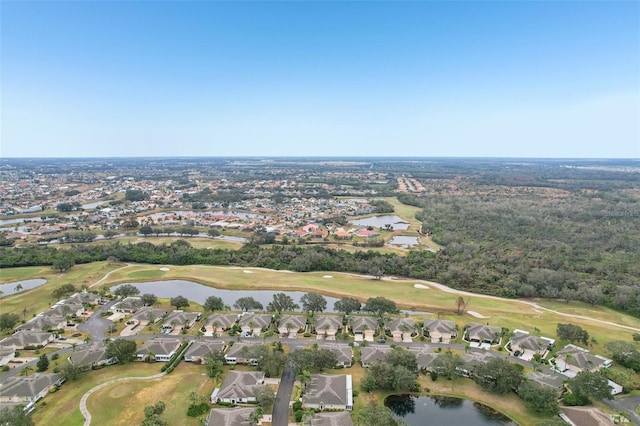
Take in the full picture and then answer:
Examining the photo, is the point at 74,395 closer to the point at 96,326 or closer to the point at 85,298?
the point at 96,326

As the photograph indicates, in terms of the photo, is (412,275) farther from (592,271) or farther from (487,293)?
(592,271)

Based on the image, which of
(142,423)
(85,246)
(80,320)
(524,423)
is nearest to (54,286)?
(80,320)

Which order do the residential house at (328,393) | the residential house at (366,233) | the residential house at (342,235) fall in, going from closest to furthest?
the residential house at (328,393), the residential house at (342,235), the residential house at (366,233)

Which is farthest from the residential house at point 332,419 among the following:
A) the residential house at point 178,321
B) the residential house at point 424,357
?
the residential house at point 178,321

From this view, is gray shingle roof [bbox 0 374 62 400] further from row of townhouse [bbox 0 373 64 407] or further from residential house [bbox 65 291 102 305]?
residential house [bbox 65 291 102 305]

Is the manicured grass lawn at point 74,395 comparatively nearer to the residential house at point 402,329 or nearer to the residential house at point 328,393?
the residential house at point 328,393

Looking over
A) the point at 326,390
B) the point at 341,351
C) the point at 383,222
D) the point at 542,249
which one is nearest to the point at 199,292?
the point at 341,351
